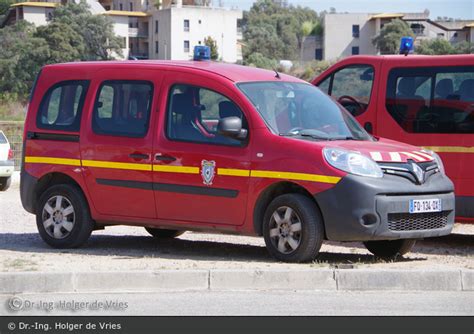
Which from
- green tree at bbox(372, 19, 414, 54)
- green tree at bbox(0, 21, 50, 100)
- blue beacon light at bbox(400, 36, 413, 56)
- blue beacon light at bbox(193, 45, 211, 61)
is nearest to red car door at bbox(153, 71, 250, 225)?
blue beacon light at bbox(193, 45, 211, 61)

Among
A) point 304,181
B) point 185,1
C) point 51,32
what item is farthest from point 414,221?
point 185,1

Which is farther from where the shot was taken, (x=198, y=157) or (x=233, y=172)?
(x=198, y=157)

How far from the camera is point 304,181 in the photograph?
32.0 feet

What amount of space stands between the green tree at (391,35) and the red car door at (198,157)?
4385 inches

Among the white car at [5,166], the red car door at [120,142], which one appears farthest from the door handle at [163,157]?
the white car at [5,166]

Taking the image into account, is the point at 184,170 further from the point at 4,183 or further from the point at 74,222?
the point at 4,183

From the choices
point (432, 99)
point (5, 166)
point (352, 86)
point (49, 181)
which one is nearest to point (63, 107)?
point (49, 181)

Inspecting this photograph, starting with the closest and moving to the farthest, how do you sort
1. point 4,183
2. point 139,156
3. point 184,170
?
1. point 184,170
2. point 139,156
3. point 4,183

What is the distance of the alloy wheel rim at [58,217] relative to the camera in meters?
11.3

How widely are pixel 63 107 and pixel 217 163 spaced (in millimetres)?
2251

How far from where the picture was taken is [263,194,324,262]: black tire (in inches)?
382

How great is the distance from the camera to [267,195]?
10102 mm

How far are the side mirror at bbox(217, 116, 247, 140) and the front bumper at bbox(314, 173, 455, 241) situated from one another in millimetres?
1022

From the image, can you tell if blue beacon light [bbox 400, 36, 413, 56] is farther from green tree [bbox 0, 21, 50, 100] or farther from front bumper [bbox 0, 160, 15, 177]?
green tree [bbox 0, 21, 50, 100]
